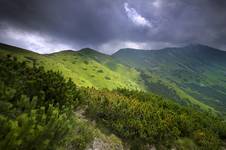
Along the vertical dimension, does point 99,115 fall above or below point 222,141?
above

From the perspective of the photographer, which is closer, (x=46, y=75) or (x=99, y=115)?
(x=46, y=75)

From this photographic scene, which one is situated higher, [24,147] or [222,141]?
[24,147]

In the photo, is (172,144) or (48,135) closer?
(48,135)

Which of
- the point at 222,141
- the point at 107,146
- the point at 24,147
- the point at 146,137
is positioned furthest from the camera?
the point at 222,141

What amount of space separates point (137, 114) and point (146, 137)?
2919 millimetres

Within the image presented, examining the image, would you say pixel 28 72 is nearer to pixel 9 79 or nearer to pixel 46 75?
pixel 46 75

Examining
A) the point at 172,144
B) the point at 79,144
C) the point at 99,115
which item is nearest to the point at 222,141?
the point at 172,144

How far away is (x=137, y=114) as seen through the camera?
76.7 feet

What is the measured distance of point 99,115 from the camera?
73.0 ft

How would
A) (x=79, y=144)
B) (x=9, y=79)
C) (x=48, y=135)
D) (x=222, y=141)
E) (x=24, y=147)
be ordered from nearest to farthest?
(x=24, y=147)
(x=48, y=135)
(x=9, y=79)
(x=79, y=144)
(x=222, y=141)

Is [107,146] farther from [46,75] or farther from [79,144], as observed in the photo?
[46,75]

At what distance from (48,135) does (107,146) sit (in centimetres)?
924

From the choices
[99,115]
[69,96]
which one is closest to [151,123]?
[99,115]

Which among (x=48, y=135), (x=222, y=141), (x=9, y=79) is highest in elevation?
(x=9, y=79)
